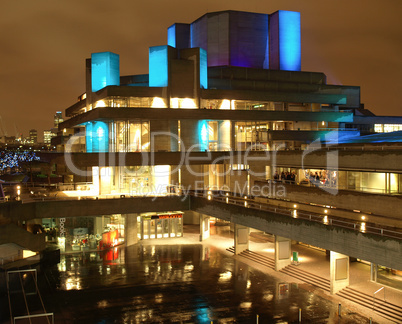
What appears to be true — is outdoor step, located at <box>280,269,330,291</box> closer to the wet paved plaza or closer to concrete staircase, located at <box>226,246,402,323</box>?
concrete staircase, located at <box>226,246,402,323</box>

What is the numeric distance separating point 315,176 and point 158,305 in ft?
61.1

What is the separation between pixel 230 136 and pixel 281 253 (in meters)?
23.0

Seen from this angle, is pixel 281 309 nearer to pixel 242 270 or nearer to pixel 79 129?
pixel 242 270

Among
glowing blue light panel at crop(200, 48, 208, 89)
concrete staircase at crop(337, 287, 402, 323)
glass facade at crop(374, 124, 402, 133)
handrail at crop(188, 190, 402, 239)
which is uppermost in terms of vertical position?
glowing blue light panel at crop(200, 48, 208, 89)

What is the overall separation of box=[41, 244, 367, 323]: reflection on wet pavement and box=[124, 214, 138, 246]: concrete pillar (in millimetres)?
4215

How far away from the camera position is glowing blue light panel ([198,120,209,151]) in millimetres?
52375

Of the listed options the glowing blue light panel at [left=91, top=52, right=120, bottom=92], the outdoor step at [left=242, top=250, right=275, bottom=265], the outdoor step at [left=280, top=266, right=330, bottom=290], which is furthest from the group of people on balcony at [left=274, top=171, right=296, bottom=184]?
the glowing blue light panel at [left=91, top=52, right=120, bottom=92]

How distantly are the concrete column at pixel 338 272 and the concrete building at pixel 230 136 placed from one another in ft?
0.26

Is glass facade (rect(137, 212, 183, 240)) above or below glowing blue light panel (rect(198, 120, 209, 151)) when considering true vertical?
below

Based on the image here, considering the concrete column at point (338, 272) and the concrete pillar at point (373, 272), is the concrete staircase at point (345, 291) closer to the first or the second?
the concrete column at point (338, 272)

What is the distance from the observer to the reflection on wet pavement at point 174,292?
25125mm

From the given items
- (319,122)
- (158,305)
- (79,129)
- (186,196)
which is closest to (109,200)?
(186,196)

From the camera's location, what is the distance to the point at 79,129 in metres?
79.8

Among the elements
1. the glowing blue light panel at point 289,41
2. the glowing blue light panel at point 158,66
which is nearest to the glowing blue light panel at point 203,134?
the glowing blue light panel at point 158,66
